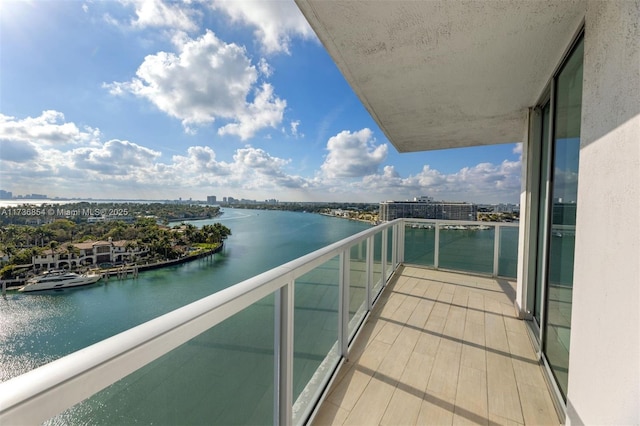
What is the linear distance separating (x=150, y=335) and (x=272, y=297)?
649mm

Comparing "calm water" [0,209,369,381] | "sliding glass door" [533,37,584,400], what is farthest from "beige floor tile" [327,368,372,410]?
"calm water" [0,209,369,381]

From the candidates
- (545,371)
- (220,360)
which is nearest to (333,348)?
(220,360)

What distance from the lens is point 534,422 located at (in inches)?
62.9

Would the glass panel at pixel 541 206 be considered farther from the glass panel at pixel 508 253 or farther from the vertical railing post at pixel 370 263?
the vertical railing post at pixel 370 263

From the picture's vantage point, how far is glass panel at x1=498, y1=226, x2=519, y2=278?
13.4 ft

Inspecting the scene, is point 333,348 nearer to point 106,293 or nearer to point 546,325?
point 546,325

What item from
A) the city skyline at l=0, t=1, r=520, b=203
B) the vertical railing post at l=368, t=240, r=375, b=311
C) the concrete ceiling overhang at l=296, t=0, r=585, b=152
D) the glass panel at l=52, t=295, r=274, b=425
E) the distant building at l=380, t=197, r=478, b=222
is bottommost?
the vertical railing post at l=368, t=240, r=375, b=311

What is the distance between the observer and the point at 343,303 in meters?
2.23

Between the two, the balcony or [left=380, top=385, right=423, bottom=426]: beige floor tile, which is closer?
the balcony

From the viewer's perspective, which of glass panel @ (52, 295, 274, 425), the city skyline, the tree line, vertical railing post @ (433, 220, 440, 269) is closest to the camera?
glass panel @ (52, 295, 274, 425)

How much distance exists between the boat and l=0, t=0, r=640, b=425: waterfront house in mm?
13314

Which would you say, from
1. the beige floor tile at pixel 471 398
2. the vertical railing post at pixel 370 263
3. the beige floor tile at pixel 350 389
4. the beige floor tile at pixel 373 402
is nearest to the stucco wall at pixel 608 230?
the beige floor tile at pixel 471 398

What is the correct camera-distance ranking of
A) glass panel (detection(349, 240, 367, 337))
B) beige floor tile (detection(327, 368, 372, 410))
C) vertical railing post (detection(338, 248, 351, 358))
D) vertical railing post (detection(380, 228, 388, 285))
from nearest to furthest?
beige floor tile (detection(327, 368, 372, 410)) → vertical railing post (detection(338, 248, 351, 358)) → glass panel (detection(349, 240, 367, 337)) → vertical railing post (detection(380, 228, 388, 285))

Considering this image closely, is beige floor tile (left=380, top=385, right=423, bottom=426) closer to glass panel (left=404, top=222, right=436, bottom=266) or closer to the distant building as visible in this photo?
the distant building
